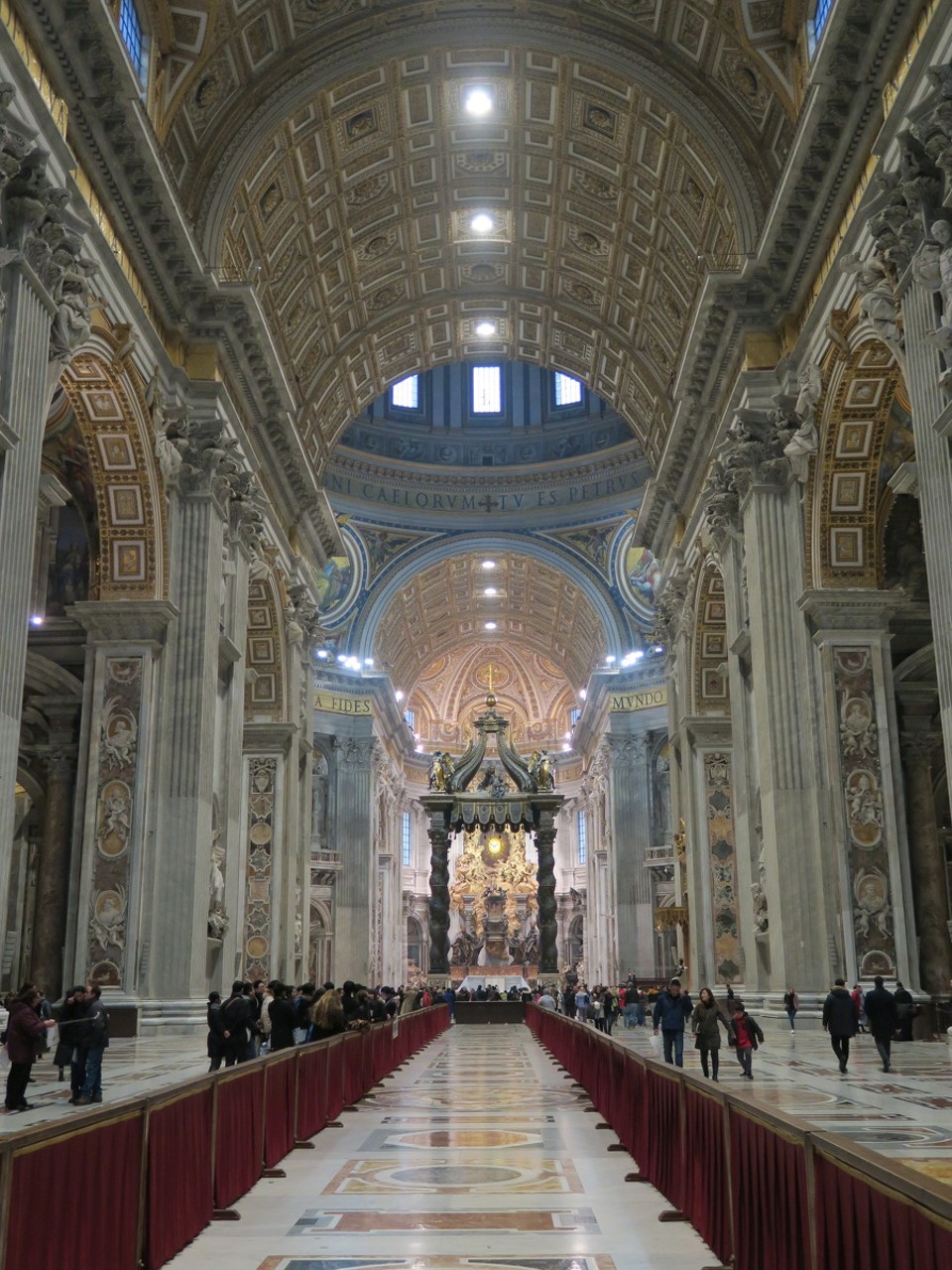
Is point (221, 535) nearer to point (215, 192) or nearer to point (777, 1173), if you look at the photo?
point (215, 192)

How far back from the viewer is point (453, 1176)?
702cm

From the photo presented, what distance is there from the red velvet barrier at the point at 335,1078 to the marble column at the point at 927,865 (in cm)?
890

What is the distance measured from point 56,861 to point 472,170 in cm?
1338

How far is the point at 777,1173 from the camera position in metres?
3.89

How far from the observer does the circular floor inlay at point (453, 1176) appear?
6.80m

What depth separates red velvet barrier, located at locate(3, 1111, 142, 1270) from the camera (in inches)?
140

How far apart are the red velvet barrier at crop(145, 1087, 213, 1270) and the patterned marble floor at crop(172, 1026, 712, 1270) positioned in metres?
0.10

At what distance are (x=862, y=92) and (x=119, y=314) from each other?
27.4 feet

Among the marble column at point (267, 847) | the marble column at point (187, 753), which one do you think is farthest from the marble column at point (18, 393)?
the marble column at point (267, 847)

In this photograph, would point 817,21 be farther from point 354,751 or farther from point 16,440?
point 354,751

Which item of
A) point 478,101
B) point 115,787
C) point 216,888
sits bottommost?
point 216,888

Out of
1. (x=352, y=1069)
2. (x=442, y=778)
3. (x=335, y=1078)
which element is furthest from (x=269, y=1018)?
(x=442, y=778)

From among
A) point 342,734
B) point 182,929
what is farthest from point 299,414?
point 342,734

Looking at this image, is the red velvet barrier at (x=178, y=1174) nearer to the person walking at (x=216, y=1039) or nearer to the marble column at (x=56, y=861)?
the person walking at (x=216, y=1039)
